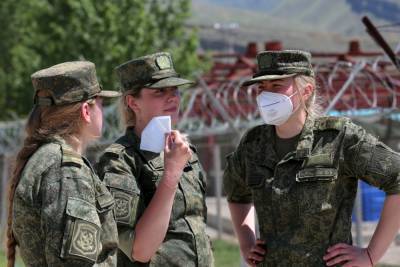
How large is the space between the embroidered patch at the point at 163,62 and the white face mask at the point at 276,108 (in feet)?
1.44

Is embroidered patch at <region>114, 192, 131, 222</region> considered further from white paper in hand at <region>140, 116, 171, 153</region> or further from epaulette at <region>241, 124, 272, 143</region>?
epaulette at <region>241, 124, 272, 143</region>

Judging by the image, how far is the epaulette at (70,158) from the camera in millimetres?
2998

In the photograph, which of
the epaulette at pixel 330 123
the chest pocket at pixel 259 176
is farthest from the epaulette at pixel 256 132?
the epaulette at pixel 330 123

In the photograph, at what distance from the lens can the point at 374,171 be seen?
3.60 meters

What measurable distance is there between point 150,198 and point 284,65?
80 centimetres

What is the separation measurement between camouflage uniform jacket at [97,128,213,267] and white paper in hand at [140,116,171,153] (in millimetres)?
45

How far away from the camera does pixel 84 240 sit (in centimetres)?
292

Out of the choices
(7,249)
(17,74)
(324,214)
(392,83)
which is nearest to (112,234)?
(7,249)

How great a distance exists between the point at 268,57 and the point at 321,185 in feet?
1.99

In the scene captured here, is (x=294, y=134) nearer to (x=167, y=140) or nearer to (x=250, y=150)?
(x=250, y=150)

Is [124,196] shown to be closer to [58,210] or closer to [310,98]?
[58,210]

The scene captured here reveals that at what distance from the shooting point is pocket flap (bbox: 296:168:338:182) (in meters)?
3.60

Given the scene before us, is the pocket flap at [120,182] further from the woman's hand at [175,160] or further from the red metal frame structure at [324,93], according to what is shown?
the red metal frame structure at [324,93]

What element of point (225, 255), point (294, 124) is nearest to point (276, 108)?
point (294, 124)
